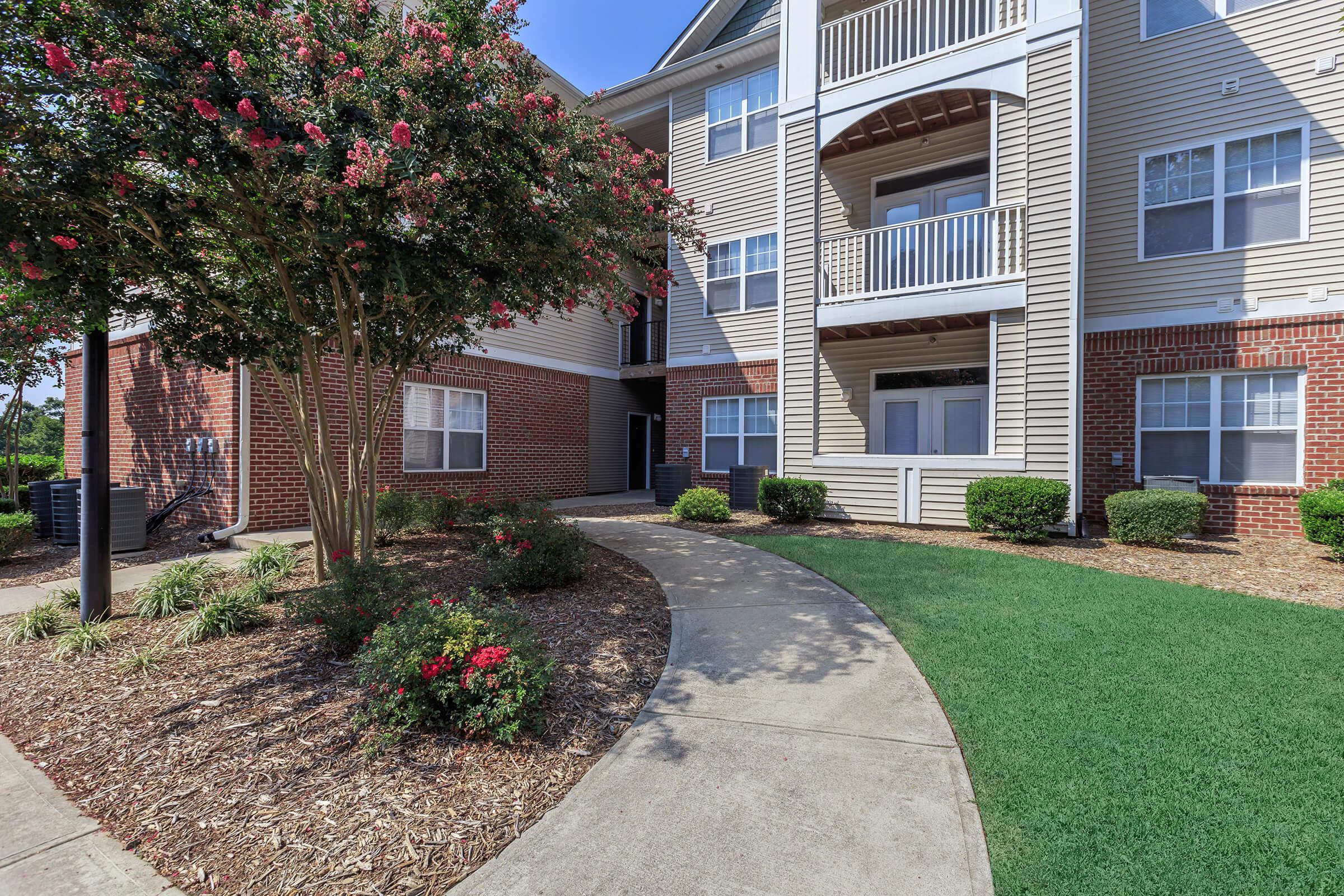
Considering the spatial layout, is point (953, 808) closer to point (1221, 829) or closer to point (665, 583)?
point (1221, 829)

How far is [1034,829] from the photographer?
2.33 meters

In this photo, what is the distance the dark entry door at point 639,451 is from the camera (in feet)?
55.0

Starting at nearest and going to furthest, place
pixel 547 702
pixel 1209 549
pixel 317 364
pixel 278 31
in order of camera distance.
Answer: pixel 547 702 → pixel 278 31 → pixel 317 364 → pixel 1209 549

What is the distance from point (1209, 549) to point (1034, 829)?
7.01 meters

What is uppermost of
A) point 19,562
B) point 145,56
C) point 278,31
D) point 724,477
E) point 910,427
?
point 278,31

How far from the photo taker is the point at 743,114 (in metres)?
12.8

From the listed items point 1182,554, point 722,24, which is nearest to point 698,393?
point 1182,554

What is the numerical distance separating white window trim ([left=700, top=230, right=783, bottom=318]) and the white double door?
119 inches

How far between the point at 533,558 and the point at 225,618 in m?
2.27

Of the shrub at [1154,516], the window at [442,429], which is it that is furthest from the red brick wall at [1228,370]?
the window at [442,429]

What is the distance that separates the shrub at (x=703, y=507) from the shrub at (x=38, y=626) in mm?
6744

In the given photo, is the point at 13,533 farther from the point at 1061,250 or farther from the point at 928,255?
the point at 1061,250

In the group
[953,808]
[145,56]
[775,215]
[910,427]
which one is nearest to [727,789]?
[953,808]

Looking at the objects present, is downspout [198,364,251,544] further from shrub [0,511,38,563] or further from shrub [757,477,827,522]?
shrub [757,477,827,522]
